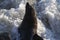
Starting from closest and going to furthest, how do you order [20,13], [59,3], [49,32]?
[49,32] → [20,13] → [59,3]

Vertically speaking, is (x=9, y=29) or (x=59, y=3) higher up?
(x=59, y=3)

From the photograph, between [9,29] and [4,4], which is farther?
[4,4]

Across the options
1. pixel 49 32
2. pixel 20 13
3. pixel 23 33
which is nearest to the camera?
pixel 23 33

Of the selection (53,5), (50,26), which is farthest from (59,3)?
(50,26)

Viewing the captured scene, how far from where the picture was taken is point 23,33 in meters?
8.89

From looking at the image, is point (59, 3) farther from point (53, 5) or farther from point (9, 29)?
point (9, 29)

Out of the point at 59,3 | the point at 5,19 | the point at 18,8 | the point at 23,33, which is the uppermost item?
the point at 59,3

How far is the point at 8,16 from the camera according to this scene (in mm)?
9914

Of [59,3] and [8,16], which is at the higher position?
[59,3]

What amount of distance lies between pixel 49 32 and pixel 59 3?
178cm

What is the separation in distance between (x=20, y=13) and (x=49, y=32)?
125 cm

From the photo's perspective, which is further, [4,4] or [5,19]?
[4,4]

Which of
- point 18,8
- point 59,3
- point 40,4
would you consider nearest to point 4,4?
point 18,8

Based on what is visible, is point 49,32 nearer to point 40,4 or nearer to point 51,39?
point 51,39
